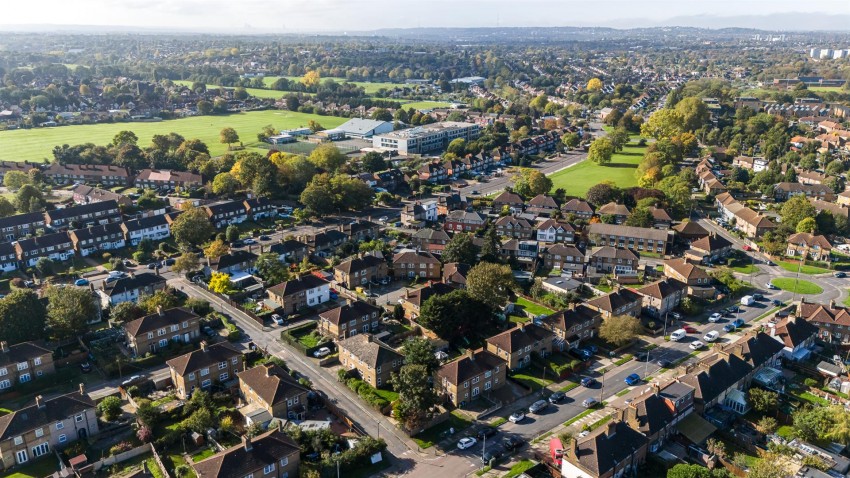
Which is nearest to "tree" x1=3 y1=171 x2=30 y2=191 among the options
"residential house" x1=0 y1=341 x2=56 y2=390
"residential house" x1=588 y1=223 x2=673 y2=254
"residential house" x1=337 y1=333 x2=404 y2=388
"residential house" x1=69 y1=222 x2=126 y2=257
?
"residential house" x1=69 y1=222 x2=126 y2=257

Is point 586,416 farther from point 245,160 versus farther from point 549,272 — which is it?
point 245,160

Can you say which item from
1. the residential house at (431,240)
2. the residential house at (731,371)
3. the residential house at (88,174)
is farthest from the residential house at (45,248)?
the residential house at (731,371)

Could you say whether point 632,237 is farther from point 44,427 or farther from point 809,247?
point 44,427

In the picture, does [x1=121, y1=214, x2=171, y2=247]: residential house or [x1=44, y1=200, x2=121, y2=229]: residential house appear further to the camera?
[x1=44, y1=200, x2=121, y2=229]: residential house

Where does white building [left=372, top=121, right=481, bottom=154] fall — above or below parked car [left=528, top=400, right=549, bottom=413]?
above

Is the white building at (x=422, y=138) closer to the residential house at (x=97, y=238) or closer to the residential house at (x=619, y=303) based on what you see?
the residential house at (x=97, y=238)

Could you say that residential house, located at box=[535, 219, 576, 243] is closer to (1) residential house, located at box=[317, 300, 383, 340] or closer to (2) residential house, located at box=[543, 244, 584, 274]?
(2) residential house, located at box=[543, 244, 584, 274]

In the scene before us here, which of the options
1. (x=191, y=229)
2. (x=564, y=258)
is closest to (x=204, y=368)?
(x=191, y=229)
